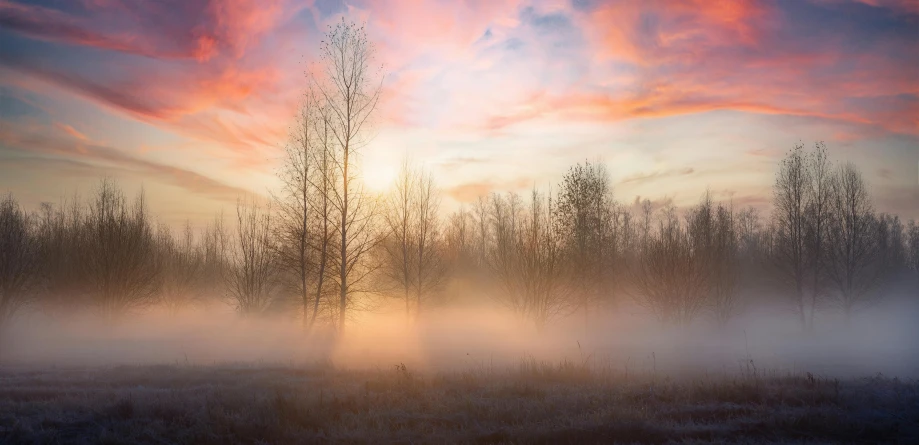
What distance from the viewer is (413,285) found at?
41812 mm

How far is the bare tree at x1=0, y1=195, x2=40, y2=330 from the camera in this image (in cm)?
3528

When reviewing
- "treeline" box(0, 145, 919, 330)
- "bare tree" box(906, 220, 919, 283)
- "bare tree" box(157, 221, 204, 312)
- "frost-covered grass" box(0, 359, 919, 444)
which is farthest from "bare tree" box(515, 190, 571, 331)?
"bare tree" box(906, 220, 919, 283)

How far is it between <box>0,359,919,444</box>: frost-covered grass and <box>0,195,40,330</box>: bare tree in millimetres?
27563

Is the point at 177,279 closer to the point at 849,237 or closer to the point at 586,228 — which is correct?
the point at 586,228

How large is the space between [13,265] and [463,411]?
3859cm

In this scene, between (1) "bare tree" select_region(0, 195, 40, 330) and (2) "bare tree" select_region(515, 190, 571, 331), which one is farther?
(1) "bare tree" select_region(0, 195, 40, 330)

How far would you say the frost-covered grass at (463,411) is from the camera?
29.1ft

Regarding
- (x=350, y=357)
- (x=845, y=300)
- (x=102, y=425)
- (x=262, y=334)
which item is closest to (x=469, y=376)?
(x=102, y=425)

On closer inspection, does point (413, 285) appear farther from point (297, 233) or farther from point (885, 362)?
point (885, 362)

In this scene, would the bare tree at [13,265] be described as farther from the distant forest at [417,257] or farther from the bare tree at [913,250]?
the bare tree at [913,250]

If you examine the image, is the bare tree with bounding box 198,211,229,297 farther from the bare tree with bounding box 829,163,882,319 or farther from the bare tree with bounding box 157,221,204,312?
the bare tree with bounding box 829,163,882,319

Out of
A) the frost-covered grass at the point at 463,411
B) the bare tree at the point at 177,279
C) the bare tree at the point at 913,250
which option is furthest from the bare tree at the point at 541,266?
the bare tree at the point at 913,250

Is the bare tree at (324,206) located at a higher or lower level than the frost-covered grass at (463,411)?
higher

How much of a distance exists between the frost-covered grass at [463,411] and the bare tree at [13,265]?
90.4 ft
